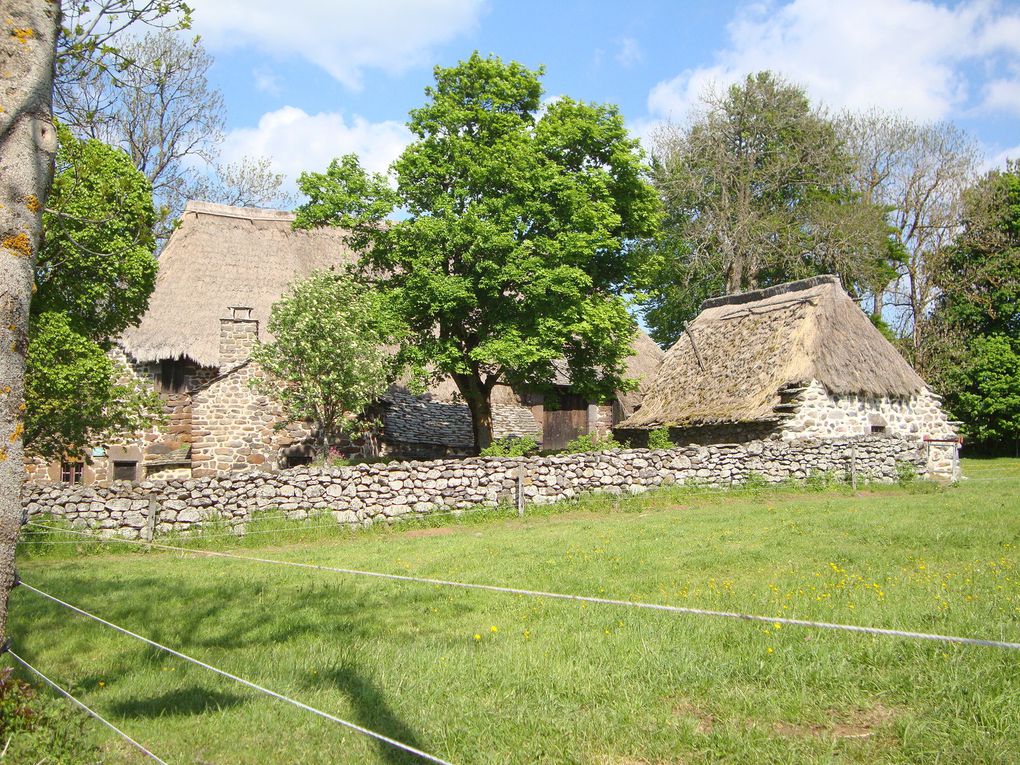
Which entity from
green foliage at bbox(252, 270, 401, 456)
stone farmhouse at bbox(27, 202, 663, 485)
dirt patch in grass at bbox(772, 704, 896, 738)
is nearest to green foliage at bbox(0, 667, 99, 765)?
dirt patch in grass at bbox(772, 704, 896, 738)

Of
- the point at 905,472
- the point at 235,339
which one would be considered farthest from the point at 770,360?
the point at 235,339

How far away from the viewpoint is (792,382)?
70.9 feet

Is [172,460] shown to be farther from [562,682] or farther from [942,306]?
[942,306]

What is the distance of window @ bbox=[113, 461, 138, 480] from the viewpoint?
24.1 m

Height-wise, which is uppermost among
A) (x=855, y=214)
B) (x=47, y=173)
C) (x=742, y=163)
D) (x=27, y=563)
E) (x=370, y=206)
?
(x=742, y=163)

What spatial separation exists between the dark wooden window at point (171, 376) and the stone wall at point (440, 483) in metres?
8.76

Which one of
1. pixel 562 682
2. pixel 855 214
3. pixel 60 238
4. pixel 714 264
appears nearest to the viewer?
pixel 562 682

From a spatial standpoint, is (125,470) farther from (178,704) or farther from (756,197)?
(756,197)

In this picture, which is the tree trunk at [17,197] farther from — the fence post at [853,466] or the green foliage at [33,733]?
the fence post at [853,466]

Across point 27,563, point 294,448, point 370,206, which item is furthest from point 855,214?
point 27,563

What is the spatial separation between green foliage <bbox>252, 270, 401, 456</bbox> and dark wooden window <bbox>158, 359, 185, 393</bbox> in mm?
5335

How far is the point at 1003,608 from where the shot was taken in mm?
6336

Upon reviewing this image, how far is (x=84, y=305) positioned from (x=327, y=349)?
5.88m

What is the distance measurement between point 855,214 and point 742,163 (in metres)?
5.36
